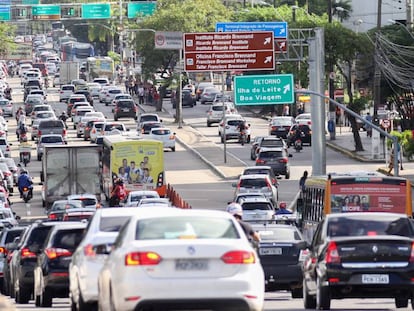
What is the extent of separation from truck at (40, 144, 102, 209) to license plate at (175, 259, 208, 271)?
3909 cm

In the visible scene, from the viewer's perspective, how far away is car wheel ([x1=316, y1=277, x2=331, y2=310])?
21.5m

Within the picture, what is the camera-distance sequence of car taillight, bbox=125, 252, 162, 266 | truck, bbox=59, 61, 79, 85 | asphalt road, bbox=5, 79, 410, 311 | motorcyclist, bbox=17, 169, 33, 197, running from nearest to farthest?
car taillight, bbox=125, 252, 162, 266 < asphalt road, bbox=5, 79, 410, 311 < motorcyclist, bbox=17, 169, 33, 197 < truck, bbox=59, 61, 79, 85

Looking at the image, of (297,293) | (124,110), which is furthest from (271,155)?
(297,293)

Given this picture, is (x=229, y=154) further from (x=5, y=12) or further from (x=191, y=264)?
(x=191, y=264)

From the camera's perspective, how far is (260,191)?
178 feet

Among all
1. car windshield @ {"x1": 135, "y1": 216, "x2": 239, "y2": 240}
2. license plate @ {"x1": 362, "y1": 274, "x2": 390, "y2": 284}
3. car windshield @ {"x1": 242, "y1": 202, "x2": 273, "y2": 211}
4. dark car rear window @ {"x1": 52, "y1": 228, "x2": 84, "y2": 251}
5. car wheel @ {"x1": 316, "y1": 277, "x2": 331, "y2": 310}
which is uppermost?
car windshield @ {"x1": 135, "y1": 216, "x2": 239, "y2": 240}

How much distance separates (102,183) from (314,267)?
36.1m

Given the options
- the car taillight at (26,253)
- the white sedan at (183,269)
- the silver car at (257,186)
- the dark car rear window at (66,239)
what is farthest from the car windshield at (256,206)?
the white sedan at (183,269)

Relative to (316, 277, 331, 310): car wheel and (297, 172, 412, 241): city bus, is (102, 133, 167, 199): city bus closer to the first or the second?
(297, 172, 412, 241): city bus

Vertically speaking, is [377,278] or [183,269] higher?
[183,269]

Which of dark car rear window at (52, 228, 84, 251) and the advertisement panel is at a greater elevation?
dark car rear window at (52, 228, 84, 251)

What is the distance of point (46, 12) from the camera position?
431 ft

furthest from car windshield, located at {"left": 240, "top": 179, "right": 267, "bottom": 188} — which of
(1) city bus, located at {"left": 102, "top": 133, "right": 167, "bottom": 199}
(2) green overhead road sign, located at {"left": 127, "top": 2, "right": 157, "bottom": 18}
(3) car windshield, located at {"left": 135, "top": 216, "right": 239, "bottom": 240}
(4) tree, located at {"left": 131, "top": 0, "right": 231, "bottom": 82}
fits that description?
(2) green overhead road sign, located at {"left": 127, "top": 2, "right": 157, "bottom": 18}

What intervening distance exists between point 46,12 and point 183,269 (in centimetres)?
11691
